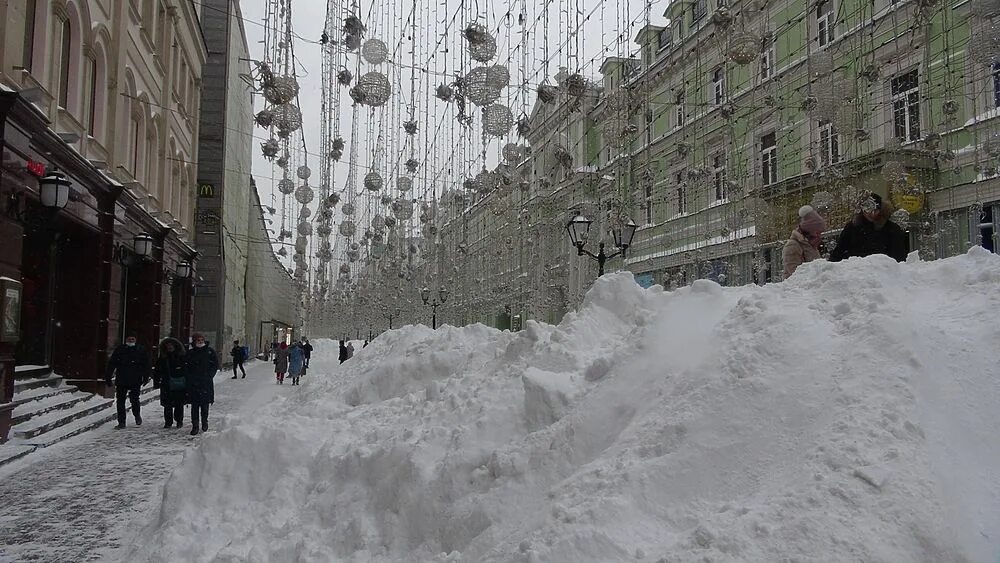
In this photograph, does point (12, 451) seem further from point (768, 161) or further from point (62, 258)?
point (768, 161)

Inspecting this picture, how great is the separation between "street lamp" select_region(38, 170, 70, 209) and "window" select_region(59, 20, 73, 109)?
11.2ft

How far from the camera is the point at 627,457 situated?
3756 mm

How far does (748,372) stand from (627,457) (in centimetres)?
87

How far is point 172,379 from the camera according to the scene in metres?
11.8

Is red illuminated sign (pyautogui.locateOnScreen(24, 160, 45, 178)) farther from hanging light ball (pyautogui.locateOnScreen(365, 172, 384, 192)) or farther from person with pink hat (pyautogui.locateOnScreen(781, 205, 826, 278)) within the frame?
person with pink hat (pyautogui.locateOnScreen(781, 205, 826, 278))

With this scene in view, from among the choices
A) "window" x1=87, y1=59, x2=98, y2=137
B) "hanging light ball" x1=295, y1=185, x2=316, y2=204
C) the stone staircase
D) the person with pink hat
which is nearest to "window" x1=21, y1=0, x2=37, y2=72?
"window" x1=87, y1=59, x2=98, y2=137

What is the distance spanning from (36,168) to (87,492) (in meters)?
6.17

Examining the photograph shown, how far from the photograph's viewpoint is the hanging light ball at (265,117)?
280 inches

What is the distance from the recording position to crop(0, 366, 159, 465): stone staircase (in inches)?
388

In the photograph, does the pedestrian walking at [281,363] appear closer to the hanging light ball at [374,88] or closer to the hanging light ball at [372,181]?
the hanging light ball at [372,181]

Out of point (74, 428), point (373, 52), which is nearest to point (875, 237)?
point (373, 52)

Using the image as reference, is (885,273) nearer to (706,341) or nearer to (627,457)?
(706,341)

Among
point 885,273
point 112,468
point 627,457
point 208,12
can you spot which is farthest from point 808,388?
point 208,12

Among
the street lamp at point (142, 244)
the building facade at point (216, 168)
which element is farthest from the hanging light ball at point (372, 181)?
the building facade at point (216, 168)
